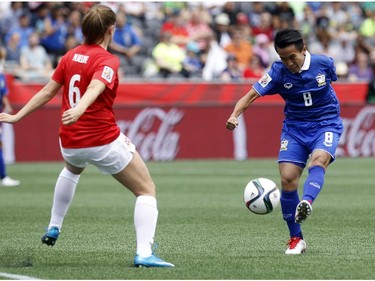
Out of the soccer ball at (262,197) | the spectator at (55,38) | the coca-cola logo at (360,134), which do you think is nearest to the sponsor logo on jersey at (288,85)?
the soccer ball at (262,197)

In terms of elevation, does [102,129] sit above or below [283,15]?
above

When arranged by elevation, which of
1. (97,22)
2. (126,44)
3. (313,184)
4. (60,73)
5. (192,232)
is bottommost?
(126,44)

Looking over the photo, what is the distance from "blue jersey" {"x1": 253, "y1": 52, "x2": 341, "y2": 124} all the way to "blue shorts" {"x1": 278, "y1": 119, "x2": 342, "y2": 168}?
0.39 ft

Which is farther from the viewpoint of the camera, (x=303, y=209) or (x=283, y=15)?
(x=283, y=15)

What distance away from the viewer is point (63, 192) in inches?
328

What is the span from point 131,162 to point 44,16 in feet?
56.5

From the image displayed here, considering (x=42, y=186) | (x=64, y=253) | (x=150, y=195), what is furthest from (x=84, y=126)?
(x=42, y=186)

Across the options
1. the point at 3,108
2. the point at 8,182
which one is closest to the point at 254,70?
the point at 3,108

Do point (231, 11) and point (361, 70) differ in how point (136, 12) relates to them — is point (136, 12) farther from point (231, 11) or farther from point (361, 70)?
point (361, 70)

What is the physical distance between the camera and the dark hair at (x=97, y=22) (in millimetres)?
7711

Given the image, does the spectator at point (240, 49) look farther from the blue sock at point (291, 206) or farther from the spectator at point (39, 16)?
the blue sock at point (291, 206)

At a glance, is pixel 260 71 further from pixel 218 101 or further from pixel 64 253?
pixel 64 253

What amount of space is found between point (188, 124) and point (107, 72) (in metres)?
14.6

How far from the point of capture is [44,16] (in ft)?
80.2
